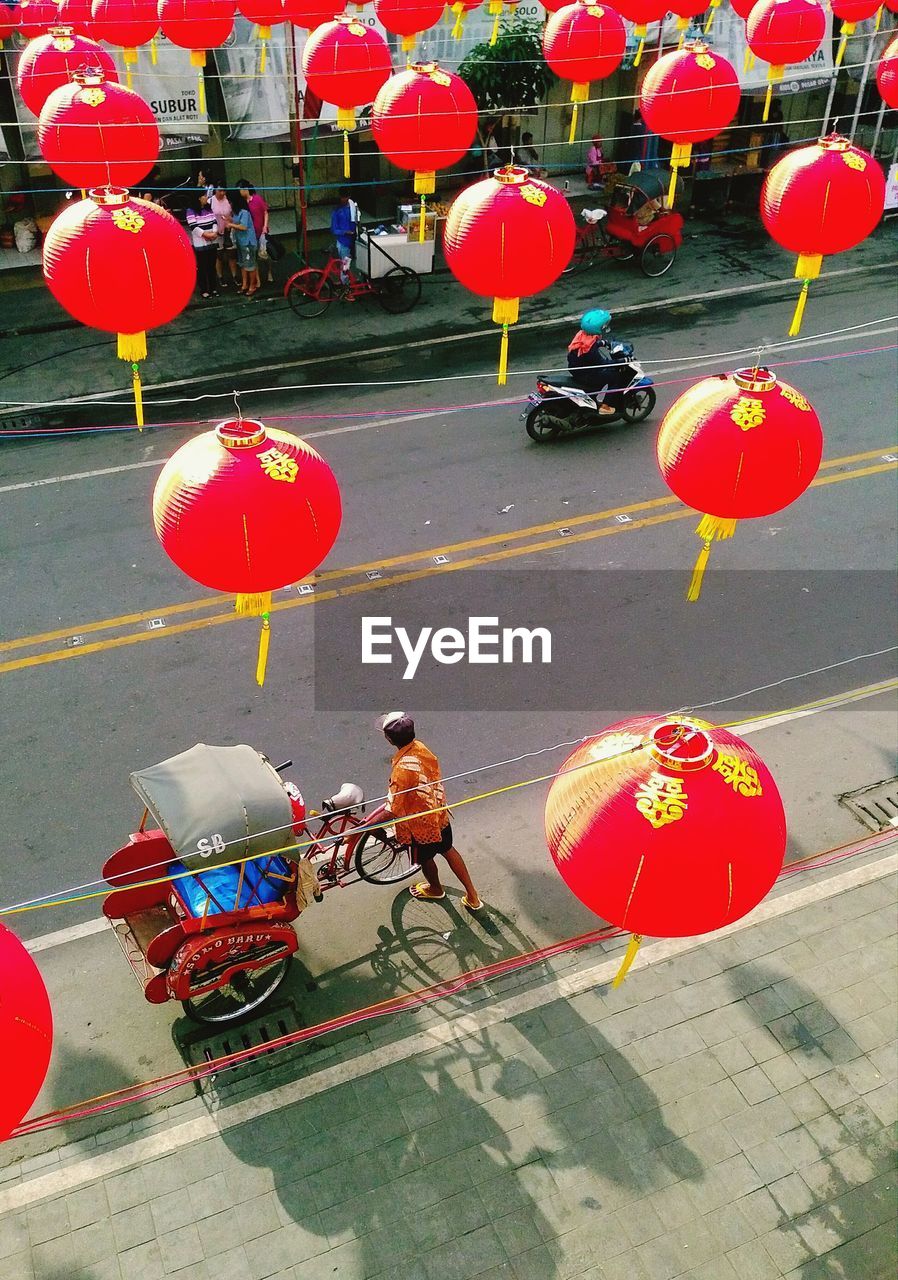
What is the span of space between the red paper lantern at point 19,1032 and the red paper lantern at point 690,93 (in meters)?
11.3

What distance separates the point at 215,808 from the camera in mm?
6883

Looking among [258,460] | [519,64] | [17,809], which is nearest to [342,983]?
[17,809]

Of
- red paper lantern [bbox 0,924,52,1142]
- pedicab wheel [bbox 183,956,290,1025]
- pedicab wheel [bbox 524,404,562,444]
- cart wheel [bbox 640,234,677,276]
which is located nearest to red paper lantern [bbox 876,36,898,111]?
cart wheel [bbox 640,234,677,276]

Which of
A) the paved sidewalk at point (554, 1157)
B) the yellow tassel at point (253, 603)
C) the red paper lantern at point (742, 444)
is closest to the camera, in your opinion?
the paved sidewalk at point (554, 1157)

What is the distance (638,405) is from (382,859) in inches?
328

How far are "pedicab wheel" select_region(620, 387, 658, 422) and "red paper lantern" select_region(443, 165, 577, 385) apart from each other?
18.0 ft

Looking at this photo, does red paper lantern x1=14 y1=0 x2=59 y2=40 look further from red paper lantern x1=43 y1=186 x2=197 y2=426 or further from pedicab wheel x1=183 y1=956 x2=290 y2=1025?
pedicab wheel x1=183 y1=956 x2=290 y2=1025

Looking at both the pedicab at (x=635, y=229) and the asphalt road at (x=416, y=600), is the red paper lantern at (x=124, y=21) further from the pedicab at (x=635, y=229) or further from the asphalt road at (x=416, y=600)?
the pedicab at (x=635, y=229)

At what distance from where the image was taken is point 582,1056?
Result: 7215 millimetres

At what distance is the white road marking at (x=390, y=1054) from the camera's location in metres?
6.49

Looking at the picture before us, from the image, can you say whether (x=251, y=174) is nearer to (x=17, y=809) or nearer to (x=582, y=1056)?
(x=17, y=809)

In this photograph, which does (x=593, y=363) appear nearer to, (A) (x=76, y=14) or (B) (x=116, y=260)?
(B) (x=116, y=260)

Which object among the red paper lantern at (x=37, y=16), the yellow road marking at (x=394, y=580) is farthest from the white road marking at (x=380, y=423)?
the red paper lantern at (x=37, y=16)

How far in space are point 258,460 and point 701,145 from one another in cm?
1883
